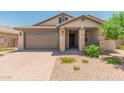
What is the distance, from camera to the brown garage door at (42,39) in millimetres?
23938

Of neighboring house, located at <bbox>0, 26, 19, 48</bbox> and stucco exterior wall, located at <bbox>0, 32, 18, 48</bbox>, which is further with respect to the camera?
stucco exterior wall, located at <bbox>0, 32, 18, 48</bbox>

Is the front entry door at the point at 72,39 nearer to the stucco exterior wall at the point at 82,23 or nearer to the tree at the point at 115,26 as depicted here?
the stucco exterior wall at the point at 82,23

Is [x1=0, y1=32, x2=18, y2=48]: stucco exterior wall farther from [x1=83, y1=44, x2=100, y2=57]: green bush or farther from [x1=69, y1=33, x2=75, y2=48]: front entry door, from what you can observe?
[x1=83, y1=44, x2=100, y2=57]: green bush

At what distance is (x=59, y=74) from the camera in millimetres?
9898

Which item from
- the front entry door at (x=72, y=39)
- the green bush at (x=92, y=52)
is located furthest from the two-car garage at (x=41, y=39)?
the green bush at (x=92, y=52)

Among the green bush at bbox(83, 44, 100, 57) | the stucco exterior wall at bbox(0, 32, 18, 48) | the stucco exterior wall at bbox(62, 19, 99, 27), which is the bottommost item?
the green bush at bbox(83, 44, 100, 57)

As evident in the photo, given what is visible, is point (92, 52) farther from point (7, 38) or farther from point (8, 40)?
point (8, 40)

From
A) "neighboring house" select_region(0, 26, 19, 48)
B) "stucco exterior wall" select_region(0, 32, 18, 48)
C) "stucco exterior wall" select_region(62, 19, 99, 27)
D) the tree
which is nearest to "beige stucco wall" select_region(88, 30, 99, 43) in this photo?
"stucco exterior wall" select_region(62, 19, 99, 27)

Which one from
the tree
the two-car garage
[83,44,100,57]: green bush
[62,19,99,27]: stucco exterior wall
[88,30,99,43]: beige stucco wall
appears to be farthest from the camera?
the two-car garage

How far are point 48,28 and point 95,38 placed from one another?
6048 millimetres

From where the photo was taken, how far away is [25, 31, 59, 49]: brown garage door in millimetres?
23938

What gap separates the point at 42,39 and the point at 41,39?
0.14 metres
